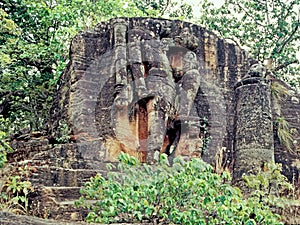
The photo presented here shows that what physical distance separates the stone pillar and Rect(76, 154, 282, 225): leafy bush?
7.59 feet

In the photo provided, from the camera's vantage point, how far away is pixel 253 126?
8.09m

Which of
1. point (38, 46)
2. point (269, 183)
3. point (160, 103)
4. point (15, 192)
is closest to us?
point (15, 192)

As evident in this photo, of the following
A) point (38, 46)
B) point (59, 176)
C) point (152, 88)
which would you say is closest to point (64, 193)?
point (59, 176)

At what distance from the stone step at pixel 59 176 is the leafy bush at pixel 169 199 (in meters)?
1.87

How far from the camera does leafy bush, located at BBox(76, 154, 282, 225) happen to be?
16.4 ft

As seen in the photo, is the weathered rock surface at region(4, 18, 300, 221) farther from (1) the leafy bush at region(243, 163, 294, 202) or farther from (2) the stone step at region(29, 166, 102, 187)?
(1) the leafy bush at region(243, 163, 294, 202)

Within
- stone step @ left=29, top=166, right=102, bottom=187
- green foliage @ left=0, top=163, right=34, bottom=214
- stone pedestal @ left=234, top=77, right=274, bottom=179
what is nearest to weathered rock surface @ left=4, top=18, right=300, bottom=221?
stone pedestal @ left=234, top=77, right=274, bottom=179

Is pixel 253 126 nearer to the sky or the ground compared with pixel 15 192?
nearer to the sky

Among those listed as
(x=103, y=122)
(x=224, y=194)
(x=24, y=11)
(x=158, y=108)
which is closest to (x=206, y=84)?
(x=158, y=108)

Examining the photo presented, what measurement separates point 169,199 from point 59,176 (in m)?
2.85

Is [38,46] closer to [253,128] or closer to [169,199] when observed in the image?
[253,128]

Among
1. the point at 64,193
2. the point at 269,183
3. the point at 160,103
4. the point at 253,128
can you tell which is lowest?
the point at 64,193

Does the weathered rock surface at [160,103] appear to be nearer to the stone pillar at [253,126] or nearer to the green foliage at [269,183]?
the stone pillar at [253,126]

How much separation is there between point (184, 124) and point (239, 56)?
6.94ft
